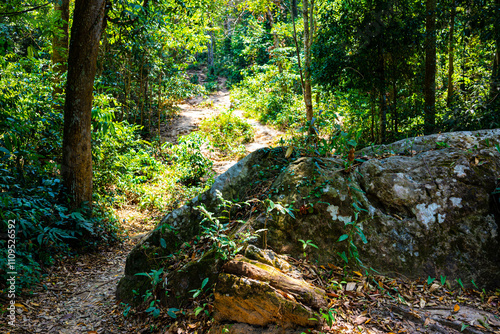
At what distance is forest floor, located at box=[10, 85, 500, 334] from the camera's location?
2.21m

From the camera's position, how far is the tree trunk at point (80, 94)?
438 centimetres

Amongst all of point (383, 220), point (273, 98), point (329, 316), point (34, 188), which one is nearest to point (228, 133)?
point (273, 98)

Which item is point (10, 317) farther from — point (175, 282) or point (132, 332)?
point (175, 282)

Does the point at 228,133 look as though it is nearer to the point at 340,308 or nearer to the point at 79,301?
the point at 79,301

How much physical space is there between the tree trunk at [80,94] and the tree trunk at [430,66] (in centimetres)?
625

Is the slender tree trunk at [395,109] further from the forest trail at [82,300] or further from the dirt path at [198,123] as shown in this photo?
the forest trail at [82,300]

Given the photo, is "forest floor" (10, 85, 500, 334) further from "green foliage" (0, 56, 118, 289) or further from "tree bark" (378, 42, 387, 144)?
"tree bark" (378, 42, 387, 144)

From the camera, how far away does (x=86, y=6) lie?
435 cm

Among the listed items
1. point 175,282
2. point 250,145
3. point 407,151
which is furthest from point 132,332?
point 250,145

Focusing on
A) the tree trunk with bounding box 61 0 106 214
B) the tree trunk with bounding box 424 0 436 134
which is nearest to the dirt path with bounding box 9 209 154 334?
the tree trunk with bounding box 61 0 106 214

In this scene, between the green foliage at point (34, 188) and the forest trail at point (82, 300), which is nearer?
the forest trail at point (82, 300)

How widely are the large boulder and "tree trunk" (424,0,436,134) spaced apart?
3202 millimetres

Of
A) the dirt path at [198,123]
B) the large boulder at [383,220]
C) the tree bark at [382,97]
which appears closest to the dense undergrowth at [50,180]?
the large boulder at [383,220]

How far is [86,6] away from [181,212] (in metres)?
3.46
